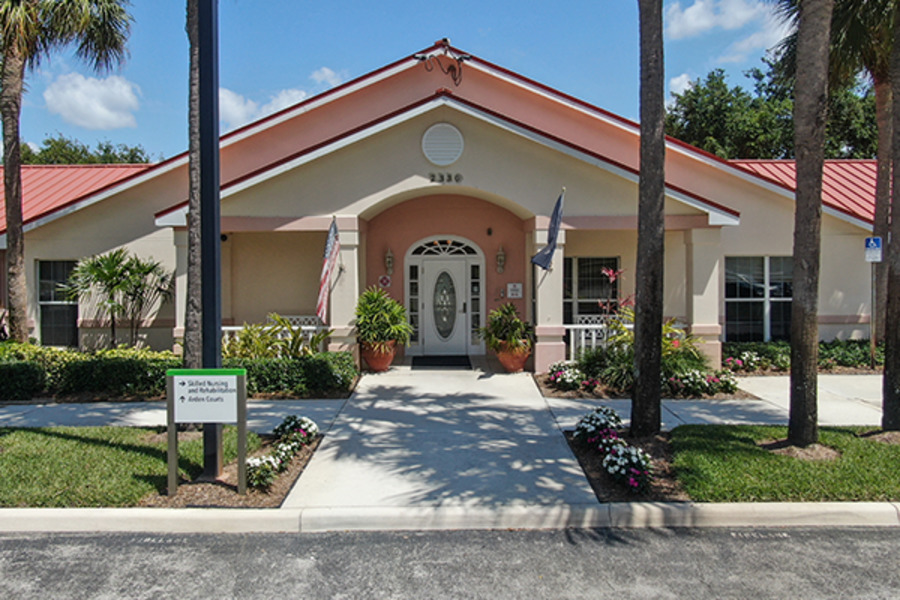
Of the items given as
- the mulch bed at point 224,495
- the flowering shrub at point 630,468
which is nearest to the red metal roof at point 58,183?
the mulch bed at point 224,495

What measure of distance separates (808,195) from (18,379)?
11322mm

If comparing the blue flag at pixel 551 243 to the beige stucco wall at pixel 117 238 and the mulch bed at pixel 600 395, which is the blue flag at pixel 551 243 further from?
the beige stucco wall at pixel 117 238

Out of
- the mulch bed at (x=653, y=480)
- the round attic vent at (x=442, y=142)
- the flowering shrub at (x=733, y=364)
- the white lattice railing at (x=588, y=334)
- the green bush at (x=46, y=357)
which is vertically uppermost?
the round attic vent at (x=442, y=142)

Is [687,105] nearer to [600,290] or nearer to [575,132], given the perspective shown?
[575,132]

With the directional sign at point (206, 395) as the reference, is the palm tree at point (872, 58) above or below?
above

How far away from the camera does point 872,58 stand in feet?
41.4

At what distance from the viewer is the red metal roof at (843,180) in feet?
48.4

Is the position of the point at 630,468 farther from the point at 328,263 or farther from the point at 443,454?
the point at 328,263

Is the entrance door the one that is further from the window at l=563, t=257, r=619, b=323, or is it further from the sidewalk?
the sidewalk

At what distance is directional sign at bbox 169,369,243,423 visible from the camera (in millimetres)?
5926

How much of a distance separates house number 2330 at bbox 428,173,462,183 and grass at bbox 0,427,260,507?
229 inches

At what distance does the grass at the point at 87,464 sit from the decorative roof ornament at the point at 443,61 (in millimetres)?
9883

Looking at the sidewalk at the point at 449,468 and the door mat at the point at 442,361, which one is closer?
the sidewalk at the point at 449,468

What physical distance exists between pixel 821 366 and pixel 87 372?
1336cm
